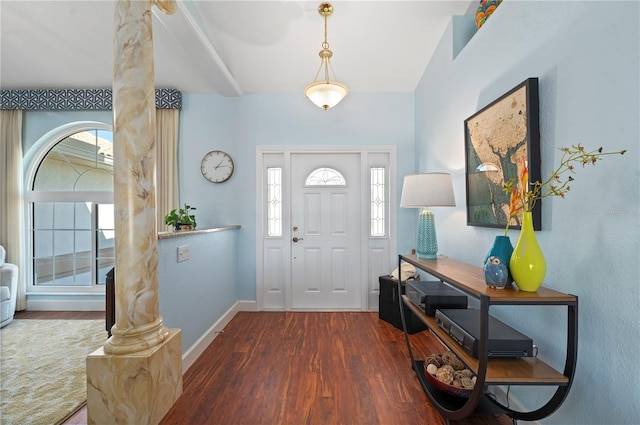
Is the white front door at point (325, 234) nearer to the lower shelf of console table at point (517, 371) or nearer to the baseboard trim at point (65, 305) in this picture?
the lower shelf of console table at point (517, 371)

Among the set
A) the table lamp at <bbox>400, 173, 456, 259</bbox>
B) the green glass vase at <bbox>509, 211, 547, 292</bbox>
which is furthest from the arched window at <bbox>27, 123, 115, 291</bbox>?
the green glass vase at <bbox>509, 211, 547, 292</bbox>

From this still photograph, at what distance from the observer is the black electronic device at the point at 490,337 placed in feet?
4.13

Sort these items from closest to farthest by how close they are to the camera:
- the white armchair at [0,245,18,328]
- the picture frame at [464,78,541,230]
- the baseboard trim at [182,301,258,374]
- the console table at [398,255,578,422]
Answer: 1. the console table at [398,255,578,422]
2. the picture frame at [464,78,541,230]
3. the baseboard trim at [182,301,258,374]
4. the white armchair at [0,245,18,328]

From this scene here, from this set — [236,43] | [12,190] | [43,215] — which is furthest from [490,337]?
[12,190]

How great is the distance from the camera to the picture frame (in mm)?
1393

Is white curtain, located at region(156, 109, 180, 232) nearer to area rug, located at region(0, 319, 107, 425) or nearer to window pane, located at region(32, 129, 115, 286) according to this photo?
window pane, located at region(32, 129, 115, 286)

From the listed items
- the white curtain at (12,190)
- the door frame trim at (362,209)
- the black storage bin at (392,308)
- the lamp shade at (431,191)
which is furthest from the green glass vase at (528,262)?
the white curtain at (12,190)

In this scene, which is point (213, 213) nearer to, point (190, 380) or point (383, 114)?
point (190, 380)

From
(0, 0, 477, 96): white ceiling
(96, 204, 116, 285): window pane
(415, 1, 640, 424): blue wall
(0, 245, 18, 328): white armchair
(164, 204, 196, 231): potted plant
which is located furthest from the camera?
(96, 204, 116, 285): window pane

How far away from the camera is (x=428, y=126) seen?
2949 millimetres

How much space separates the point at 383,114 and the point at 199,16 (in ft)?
7.18

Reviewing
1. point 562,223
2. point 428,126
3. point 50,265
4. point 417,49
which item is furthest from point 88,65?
point 562,223

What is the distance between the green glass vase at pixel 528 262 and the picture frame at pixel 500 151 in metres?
0.26

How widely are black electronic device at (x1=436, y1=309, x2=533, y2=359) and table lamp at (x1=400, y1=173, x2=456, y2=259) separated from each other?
56 cm
